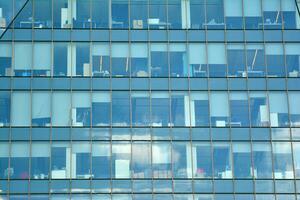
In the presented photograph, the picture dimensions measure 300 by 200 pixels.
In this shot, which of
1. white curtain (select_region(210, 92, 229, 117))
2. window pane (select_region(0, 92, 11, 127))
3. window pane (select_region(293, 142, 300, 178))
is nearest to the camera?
window pane (select_region(293, 142, 300, 178))

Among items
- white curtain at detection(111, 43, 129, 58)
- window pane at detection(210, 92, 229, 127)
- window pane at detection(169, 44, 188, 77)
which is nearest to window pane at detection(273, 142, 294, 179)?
window pane at detection(210, 92, 229, 127)

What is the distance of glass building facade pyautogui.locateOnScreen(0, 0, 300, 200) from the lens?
46750mm

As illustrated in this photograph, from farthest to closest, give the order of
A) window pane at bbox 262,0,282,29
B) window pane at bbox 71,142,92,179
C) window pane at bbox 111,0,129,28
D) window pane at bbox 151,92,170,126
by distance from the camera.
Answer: window pane at bbox 262,0,282,29 < window pane at bbox 111,0,129,28 < window pane at bbox 151,92,170,126 < window pane at bbox 71,142,92,179

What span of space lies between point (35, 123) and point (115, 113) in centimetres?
525

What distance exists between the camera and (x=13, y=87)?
159ft

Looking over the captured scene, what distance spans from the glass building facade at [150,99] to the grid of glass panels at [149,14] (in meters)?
0.07

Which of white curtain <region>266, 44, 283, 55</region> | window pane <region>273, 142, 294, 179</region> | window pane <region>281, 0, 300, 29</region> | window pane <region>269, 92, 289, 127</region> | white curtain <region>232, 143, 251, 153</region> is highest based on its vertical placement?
window pane <region>281, 0, 300, 29</region>

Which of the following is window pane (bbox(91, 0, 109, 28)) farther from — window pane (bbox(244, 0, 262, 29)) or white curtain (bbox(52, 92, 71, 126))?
window pane (bbox(244, 0, 262, 29))

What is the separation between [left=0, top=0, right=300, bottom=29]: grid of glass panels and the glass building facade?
69mm

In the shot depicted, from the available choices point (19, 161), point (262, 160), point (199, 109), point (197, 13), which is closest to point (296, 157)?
point (262, 160)

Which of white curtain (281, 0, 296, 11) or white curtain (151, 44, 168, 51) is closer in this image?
white curtain (151, 44, 168, 51)

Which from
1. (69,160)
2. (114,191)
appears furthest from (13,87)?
(114,191)

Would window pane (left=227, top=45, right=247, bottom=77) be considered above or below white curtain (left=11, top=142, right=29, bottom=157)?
above

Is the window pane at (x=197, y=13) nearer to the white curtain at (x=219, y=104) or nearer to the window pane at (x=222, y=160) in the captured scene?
the white curtain at (x=219, y=104)
